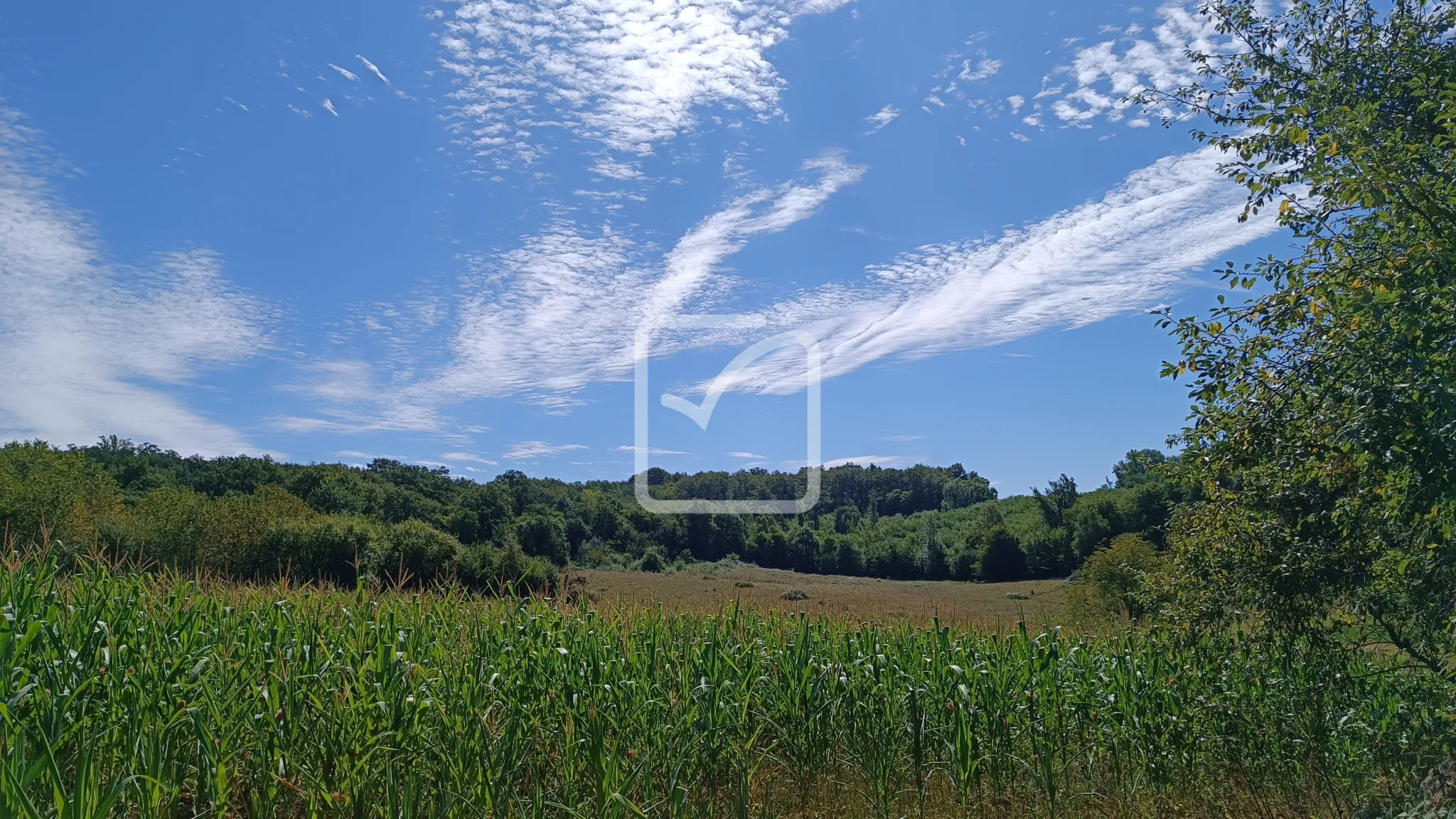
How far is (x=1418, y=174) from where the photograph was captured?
493 centimetres

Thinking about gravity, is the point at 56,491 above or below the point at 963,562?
above

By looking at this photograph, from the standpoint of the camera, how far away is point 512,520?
2084 inches

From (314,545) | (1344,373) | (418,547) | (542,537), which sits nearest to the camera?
Result: (1344,373)

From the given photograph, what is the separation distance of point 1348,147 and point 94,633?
8231 mm

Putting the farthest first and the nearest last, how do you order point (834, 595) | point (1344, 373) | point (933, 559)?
point (933, 559) < point (834, 595) < point (1344, 373)

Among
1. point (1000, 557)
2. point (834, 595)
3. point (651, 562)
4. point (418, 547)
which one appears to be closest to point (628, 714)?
point (834, 595)

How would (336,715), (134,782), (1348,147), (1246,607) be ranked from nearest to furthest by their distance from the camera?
(134,782) → (336,715) → (1348,147) → (1246,607)

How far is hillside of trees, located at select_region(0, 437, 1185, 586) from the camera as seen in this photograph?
2897 centimetres

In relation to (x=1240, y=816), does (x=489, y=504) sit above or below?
above

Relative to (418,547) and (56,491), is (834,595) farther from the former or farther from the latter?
(56,491)

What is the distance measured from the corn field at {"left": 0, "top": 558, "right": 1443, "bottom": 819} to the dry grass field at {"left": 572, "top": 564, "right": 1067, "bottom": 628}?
3.39 ft

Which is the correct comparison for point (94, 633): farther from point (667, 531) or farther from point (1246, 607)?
point (667, 531)

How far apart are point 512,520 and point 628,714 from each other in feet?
164

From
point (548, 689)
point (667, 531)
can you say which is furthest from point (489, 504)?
point (548, 689)
